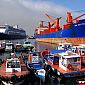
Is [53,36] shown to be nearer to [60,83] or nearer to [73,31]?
[73,31]

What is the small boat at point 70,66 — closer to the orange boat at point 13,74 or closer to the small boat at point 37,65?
the small boat at point 37,65

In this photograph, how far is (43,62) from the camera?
41938 mm

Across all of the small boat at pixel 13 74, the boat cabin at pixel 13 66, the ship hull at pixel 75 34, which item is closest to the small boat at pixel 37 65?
the small boat at pixel 13 74

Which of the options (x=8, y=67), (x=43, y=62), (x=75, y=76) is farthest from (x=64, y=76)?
(x=43, y=62)

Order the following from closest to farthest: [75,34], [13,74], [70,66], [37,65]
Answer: [13,74], [70,66], [37,65], [75,34]

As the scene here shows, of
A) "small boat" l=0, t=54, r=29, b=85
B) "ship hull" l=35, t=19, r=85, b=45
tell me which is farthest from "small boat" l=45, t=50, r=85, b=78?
"ship hull" l=35, t=19, r=85, b=45

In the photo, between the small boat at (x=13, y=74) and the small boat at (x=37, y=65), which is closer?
the small boat at (x=13, y=74)

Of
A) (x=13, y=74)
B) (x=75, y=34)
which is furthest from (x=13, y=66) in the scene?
(x=75, y=34)

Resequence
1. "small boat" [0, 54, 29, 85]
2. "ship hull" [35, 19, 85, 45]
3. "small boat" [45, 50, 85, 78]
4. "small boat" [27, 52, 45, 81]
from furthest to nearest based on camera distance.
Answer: "ship hull" [35, 19, 85, 45] < "small boat" [27, 52, 45, 81] < "small boat" [45, 50, 85, 78] < "small boat" [0, 54, 29, 85]

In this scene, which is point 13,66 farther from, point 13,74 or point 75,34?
point 75,34

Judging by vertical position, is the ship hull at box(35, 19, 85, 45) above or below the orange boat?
above

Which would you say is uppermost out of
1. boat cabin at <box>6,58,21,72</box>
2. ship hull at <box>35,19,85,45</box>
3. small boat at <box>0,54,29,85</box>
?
ship hull at <box>35,19,85,45</box>

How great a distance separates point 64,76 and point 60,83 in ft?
4.56

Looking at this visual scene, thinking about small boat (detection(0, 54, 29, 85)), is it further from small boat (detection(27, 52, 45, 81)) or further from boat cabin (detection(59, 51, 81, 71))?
boat cabin (detection(59, 51, 81, 71))
